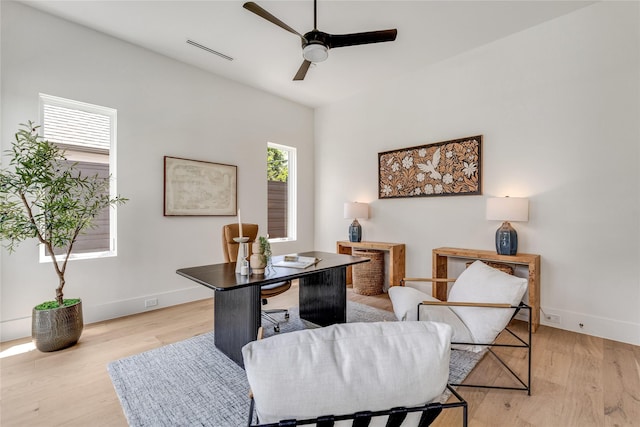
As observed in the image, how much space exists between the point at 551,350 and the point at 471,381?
1031 mm

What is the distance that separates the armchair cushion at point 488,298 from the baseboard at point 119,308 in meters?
3.21

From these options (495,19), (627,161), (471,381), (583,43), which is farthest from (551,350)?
(495,19)

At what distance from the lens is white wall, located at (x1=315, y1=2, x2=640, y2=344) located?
104 inches

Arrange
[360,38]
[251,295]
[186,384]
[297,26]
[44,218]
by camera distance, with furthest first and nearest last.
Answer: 1. [297,26]
2. [44,218]
3. [360,38]
4. [251,295]
5. [186,384]

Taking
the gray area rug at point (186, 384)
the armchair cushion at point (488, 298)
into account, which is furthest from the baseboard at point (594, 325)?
the armchair cushion at point (488, 298)

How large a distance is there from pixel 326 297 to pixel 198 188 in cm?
230

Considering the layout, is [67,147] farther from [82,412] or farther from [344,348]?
[344,348]

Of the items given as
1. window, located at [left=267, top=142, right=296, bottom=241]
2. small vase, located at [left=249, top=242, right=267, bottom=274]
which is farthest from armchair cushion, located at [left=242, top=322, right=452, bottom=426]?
window, located at [left=267, top=142, right=296, bottom=241]

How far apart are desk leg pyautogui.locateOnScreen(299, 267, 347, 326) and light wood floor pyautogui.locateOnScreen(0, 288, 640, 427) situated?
113 cm

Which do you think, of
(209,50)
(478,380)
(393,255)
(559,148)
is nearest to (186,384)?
(478,380)

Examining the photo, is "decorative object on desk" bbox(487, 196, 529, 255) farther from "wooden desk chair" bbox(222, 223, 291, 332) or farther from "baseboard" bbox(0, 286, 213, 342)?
"baseboard" bbox(0, 286, 213, 342)

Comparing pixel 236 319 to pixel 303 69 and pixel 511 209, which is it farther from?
pixel 511 209

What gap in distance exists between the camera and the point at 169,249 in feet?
12.1

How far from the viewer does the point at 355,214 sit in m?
4.47
